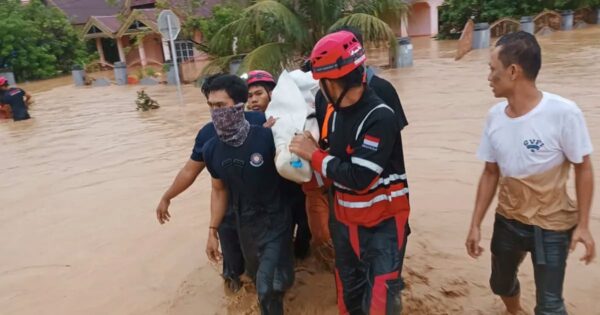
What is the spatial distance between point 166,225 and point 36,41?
26046mm

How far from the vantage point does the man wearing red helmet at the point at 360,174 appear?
2.35 m

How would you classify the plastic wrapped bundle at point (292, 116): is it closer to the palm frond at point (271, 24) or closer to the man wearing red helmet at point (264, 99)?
the man wearing red helmet at point (264, 99)

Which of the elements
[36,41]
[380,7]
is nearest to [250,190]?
Answer: [380,7]

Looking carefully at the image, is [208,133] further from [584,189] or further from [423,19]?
[423,19]

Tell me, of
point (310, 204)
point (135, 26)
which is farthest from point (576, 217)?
point (135, 26)

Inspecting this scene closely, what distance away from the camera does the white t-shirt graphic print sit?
7.38ft

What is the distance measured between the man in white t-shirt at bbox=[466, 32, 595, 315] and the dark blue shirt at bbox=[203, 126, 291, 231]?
121 centimetres

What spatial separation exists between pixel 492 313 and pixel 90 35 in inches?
1189

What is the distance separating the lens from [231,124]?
2939 mm

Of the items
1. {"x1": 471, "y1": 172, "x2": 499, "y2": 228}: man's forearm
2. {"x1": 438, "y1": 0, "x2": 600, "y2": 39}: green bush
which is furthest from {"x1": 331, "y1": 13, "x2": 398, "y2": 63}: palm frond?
{"x1": 438, "y1": 0, "x2": 600, "y2": 39}: green bush

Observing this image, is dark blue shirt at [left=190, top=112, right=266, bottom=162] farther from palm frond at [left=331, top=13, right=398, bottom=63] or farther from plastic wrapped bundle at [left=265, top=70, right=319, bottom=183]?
palm frond at [left=331, top=13, right=398, bottom=63]

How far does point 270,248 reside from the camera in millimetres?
3131

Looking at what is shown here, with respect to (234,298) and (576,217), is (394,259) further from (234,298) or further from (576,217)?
(234,298)

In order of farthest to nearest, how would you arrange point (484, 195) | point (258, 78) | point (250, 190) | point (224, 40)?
1. point (224, 40)
2. point (258, 78)
3. point (250, 190)
4. point (484, 195)
